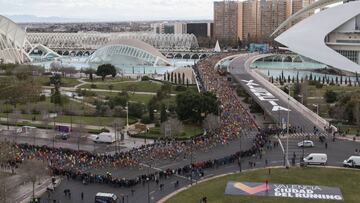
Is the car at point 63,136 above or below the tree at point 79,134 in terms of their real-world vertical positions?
below

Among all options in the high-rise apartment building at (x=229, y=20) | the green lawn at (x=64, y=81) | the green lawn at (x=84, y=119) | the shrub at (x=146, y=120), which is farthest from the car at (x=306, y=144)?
the high-rise apartment building at (x=229, y=20)

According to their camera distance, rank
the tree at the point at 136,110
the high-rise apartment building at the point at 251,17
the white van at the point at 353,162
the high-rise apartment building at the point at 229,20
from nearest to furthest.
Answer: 1. the white van at the point at 353,162
2. the tree at the point at 136,110
3. the high-rise apartment building at the point at 251,17
4. the high-rise apartment building at the point at 229,20

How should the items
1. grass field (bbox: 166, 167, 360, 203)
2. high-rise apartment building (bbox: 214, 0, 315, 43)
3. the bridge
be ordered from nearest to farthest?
1. grass field (bbox: 166, 167, 360, 203)
2. the bridge
3. high-rise apartment building (bbox: 214, 0, 315, 43)

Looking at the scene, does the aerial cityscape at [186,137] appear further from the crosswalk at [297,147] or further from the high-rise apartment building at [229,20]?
the high-rise apartment building at [229,20]

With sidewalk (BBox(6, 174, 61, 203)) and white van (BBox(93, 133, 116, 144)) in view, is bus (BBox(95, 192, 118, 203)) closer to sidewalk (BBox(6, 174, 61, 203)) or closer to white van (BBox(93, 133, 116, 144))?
sidewalk (BBox(6, 174, 61, 203))

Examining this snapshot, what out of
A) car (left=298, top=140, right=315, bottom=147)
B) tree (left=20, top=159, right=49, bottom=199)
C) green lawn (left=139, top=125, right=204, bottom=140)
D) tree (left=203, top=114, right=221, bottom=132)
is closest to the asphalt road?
car (left=298, top=140, right=315, bottom=147)

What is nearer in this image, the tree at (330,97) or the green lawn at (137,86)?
the tree at (330,97)

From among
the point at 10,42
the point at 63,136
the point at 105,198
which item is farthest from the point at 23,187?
the point at 10,42
